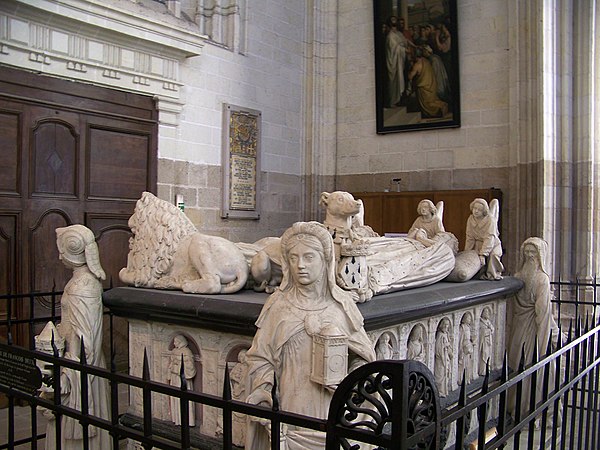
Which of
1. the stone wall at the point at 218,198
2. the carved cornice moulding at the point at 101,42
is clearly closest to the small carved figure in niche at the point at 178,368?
the carved cornice moulding at the point at 101,42

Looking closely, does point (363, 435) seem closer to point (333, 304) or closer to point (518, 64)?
point (333, 304)

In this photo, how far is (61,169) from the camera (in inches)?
202

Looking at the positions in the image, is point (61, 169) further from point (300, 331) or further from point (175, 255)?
point (300, 331)

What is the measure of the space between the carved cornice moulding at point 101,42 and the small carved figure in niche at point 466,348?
3481 millimetres

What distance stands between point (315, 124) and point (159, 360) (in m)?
5.08

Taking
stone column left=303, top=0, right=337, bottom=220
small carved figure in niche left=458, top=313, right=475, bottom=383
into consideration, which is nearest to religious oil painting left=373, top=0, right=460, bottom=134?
stone column left=303, top=0, right=337, bottom=220

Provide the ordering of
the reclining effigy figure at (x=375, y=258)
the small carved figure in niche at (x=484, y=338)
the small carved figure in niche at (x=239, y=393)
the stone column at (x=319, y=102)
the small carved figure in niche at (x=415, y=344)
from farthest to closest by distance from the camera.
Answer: the stone column at (x=319, y=102) → the small carved figure in niche at (x=484, y=338) → the small carved figure in niche at (x=415, y=344) → the reclining effigy figure at (x=375, y=258) → the small carved figure in niche at (x=239, y=393)

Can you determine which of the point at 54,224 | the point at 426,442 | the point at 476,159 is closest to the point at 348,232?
the point at 426,442

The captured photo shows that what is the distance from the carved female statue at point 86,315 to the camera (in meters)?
2.93

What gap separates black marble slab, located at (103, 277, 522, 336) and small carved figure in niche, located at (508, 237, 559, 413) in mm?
1026

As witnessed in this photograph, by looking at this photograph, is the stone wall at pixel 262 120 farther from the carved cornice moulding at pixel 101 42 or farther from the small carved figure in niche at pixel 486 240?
the small carved figure in niche at pixel 486 240

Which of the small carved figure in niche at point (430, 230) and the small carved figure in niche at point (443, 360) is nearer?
the small carved figure in niche at point (443, 360)

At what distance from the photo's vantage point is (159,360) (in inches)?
122

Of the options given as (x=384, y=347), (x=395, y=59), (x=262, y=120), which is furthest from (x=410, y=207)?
(x=384, y=347)
